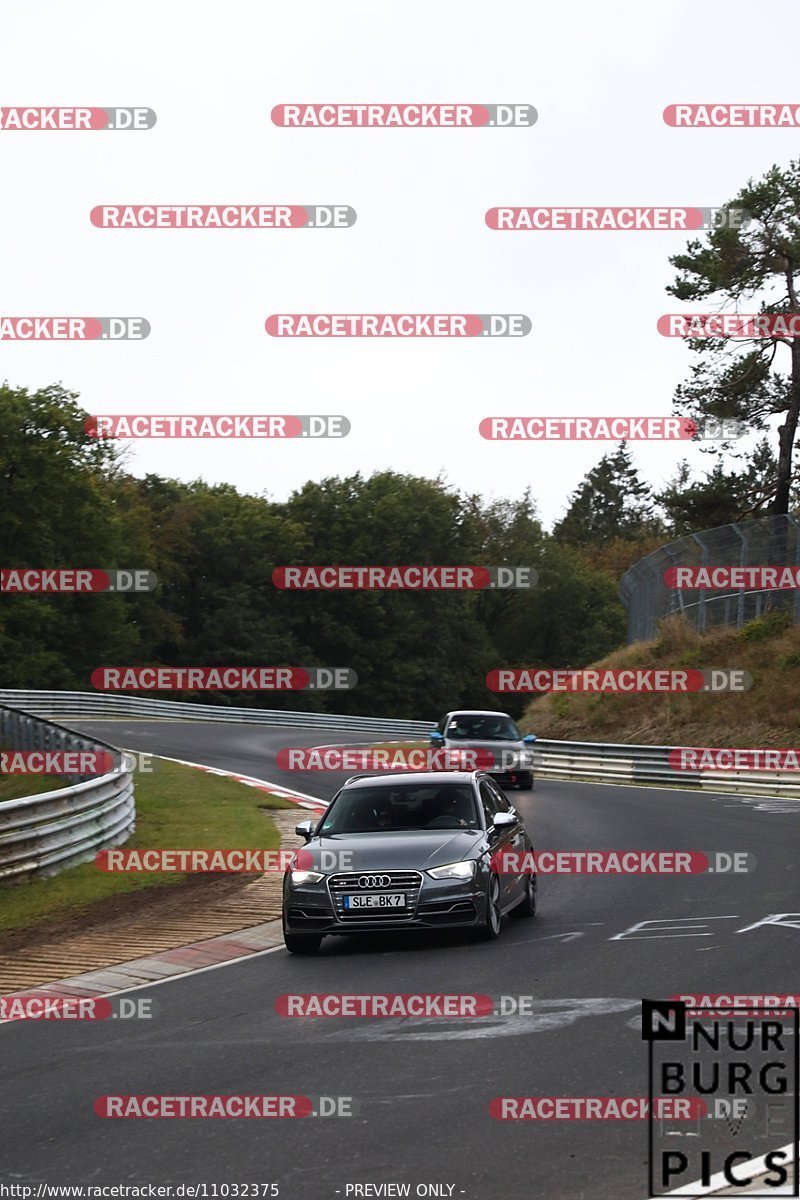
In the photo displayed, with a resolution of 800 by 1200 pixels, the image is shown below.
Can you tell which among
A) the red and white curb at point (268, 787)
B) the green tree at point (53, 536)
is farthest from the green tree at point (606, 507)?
the red and white curb at point (268, 787)

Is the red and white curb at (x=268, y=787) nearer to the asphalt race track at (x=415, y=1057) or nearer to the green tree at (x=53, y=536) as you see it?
the asphalt race track at (x=415, y=1057)

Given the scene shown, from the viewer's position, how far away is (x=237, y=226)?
2638cm

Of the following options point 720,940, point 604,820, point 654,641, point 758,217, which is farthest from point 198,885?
point 758,217

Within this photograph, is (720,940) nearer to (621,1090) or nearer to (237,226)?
(621,1090)

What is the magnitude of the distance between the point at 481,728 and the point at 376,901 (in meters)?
17.7

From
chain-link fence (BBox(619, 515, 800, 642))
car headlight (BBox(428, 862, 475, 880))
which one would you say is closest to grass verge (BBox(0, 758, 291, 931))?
car headlight (BBox(428, 862, 475, 880))

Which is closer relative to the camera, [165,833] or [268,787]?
[165,833]

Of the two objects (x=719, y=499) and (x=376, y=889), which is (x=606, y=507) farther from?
(x=376, y=889)

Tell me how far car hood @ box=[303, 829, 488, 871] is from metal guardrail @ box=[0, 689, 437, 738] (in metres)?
41.9

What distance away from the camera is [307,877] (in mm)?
12227

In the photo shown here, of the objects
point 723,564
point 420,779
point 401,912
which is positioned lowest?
point 401,912

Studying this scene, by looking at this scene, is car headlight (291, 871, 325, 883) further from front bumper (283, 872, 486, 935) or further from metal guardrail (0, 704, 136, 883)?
metal guardrail (0, 704, 136, 883)

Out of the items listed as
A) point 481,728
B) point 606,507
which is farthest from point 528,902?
point 606,507

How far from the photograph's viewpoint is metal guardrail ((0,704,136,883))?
1554cm
